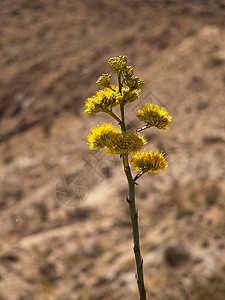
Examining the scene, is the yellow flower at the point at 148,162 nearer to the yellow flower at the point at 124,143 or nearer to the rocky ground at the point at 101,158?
the yellow flower at the point at 124,143

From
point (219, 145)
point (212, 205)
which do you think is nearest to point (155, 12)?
point (219, 145)

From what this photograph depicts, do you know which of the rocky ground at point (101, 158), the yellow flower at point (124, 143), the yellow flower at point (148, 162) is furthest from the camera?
the rocky ground at point (101, 158)

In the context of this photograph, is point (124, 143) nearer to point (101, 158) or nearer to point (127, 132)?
point (127, 132)

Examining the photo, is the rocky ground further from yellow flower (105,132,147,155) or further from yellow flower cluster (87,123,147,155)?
yellow flower (105,132,147,155)

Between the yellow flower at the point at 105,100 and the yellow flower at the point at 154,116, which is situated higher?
the yellow flower at the point at 105,100

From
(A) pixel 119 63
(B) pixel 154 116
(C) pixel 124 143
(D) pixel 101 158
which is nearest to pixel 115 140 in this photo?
(C) pixel 124 143

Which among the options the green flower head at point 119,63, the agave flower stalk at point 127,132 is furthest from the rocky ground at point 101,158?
the green flower head at point 119,63

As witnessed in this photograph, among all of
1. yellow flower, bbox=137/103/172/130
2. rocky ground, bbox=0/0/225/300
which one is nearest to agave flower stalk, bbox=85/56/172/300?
yellow flower, bbox=137/103/172/130

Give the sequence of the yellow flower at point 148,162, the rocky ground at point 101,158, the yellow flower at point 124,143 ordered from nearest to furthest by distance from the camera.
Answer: the yellow flower at point 124,143, the yellow flower at point 148,162, the rocky ground at point 101,158
